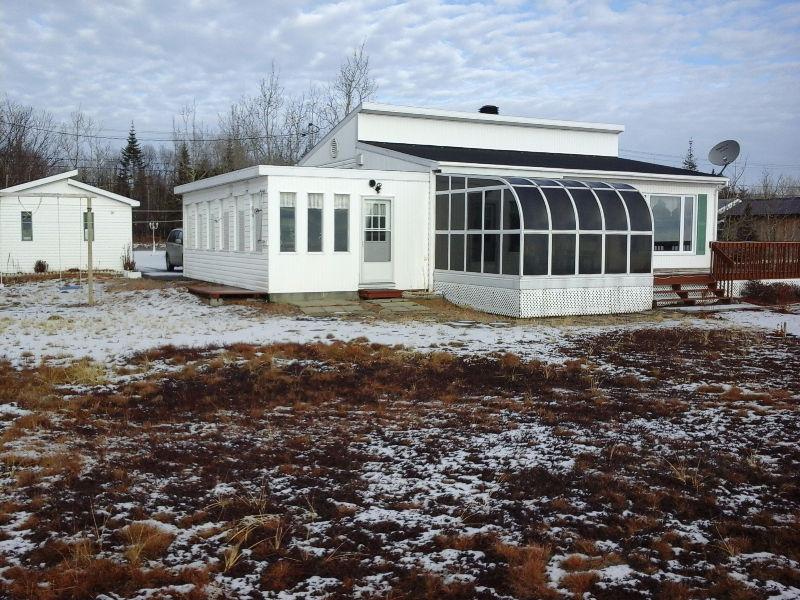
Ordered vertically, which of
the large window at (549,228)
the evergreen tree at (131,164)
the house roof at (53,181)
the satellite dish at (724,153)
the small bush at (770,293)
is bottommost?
the small bush at (770,293)

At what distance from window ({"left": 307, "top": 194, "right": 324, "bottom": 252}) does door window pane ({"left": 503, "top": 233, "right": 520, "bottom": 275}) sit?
4.13 m

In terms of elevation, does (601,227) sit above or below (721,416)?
above

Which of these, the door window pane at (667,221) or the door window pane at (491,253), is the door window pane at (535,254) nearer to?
the door window pane at (491,253)

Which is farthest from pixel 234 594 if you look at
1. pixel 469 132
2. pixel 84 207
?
pixel 84 207

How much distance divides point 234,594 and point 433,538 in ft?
3.91

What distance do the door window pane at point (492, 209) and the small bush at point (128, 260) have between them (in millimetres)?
14358

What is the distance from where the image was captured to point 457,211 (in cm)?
1634

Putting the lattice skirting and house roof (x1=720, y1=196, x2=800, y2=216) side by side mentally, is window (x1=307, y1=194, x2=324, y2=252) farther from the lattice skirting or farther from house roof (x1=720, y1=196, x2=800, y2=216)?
house roof (x1=720, y1=196, x2=800, y2=216)

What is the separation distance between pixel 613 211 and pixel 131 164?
162 ft

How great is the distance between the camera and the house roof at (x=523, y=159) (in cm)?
1800

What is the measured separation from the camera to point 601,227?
14969mm

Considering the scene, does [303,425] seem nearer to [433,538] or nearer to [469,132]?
[433,538]

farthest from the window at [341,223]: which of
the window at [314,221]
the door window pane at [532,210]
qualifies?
the door window pane at [532,210]

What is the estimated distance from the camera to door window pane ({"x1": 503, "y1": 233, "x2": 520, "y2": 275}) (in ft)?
46.8
